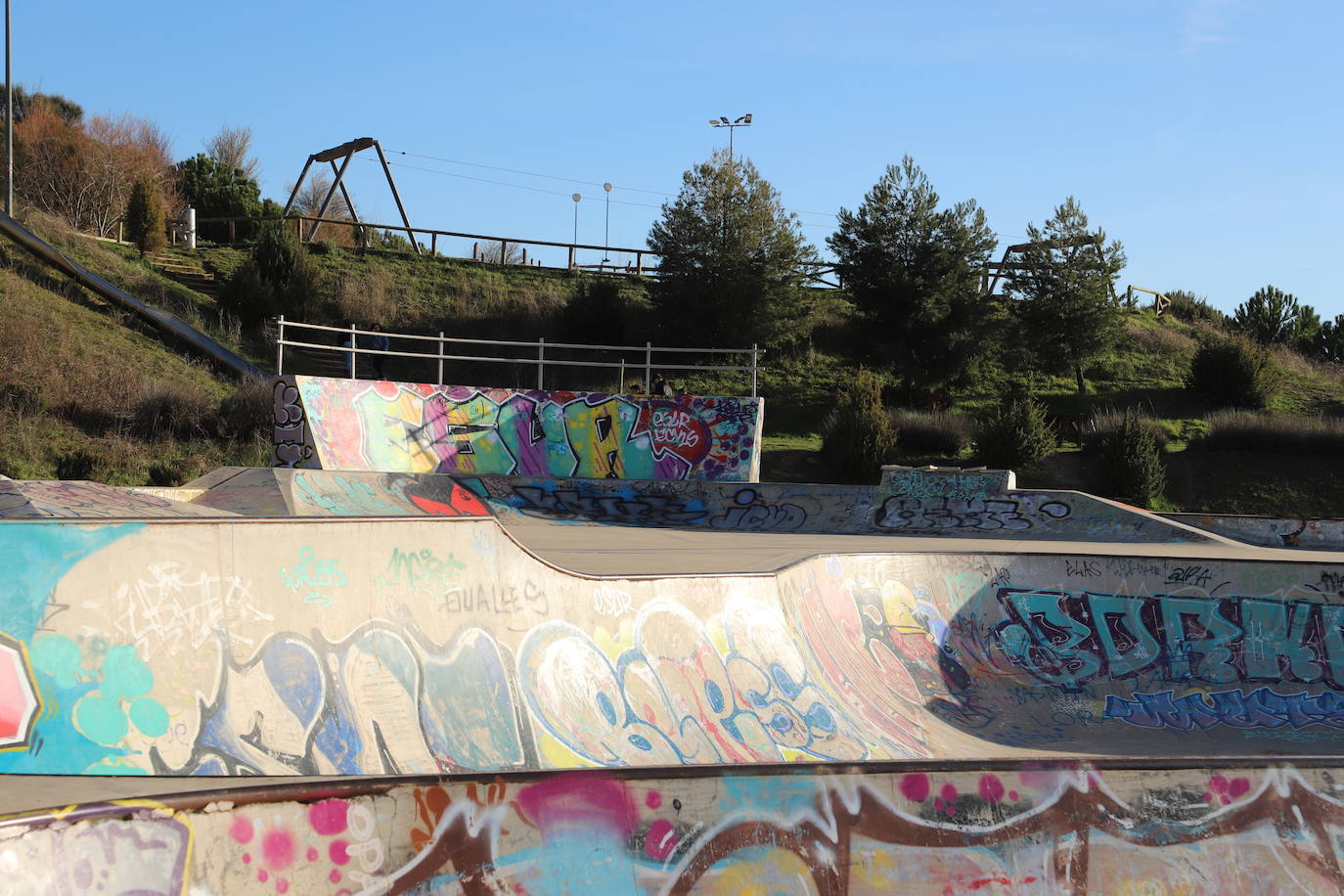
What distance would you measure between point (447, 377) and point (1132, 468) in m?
18.7

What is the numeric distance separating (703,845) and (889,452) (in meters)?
19.4

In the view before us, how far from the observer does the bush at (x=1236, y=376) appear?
2853 cm

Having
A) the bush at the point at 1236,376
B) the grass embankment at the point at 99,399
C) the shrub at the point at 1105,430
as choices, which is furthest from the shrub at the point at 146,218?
the bush at the point at 1236,376

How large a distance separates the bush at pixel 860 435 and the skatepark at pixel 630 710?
918 centimetres

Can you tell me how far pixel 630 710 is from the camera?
283 inches

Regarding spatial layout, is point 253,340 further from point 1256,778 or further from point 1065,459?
point 1256,778

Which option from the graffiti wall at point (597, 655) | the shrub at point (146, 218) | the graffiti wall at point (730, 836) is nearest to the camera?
the graffiti wall at point (730, 836)

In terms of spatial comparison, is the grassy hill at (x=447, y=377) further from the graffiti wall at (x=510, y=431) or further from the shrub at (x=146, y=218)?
the graffiti wall at (x=510, y=431)

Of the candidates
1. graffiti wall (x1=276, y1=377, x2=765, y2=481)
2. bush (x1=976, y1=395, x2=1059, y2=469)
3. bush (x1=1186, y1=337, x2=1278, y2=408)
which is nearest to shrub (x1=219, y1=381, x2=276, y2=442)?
graffiti wall (x1=276, y1=377, x2=765, y2=481)

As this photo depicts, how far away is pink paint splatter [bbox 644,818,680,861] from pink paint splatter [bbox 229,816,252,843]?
1.54 m

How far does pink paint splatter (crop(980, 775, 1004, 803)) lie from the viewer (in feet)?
15.3

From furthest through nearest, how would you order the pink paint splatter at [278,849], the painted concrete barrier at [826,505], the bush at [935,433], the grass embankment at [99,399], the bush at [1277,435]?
the bush at [935,433] < the bush at [1277,435] < the grass embankment at [99,399] < the painted concrete barrier at [826,505] < the pink paint splatter at [278,849]

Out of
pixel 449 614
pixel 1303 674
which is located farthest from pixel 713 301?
pixel 449 614

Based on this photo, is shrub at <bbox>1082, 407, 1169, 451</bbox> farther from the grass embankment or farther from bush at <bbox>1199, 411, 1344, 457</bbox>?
the grass embankment
